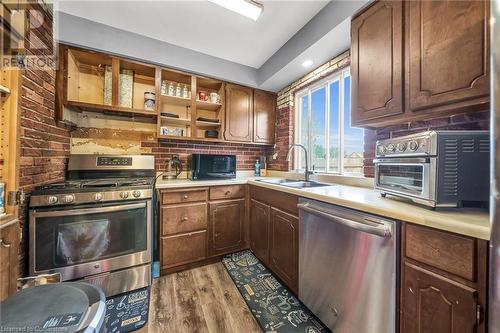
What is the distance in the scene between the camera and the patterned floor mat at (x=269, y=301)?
4.25 feet

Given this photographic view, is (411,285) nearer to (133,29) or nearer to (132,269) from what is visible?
(132,269)

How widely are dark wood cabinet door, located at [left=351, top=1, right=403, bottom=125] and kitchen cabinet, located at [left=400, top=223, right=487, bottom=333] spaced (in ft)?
2.70

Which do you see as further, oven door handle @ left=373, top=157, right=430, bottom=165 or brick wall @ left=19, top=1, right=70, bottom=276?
brick wall @ left=19, top=1, right=70, bottom=276

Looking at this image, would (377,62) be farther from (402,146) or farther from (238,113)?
(238,113)

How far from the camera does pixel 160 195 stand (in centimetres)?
187

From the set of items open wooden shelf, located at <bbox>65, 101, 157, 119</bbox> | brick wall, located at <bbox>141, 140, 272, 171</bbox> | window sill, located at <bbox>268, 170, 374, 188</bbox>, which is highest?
open wooden shelf, located at <bbox>65, 101, 157, 119</bbox>

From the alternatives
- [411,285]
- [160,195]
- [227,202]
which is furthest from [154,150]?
[411,285]

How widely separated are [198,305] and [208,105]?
2233 mm

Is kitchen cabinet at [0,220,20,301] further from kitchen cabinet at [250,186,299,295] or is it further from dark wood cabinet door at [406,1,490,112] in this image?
dark wood cabinet door at [406,1,490,112]

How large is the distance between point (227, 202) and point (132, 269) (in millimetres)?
1064

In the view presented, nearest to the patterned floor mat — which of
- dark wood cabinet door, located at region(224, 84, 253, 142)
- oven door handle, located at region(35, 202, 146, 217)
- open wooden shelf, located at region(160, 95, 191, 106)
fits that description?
oven door handle, located at region(35, 202, 146, 217)

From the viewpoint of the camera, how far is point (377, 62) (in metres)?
1.31

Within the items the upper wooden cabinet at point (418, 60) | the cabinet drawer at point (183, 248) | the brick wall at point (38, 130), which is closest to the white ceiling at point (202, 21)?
the brick wall at point (38, 130)

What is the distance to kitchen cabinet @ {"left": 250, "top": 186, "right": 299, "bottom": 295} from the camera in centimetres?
155
